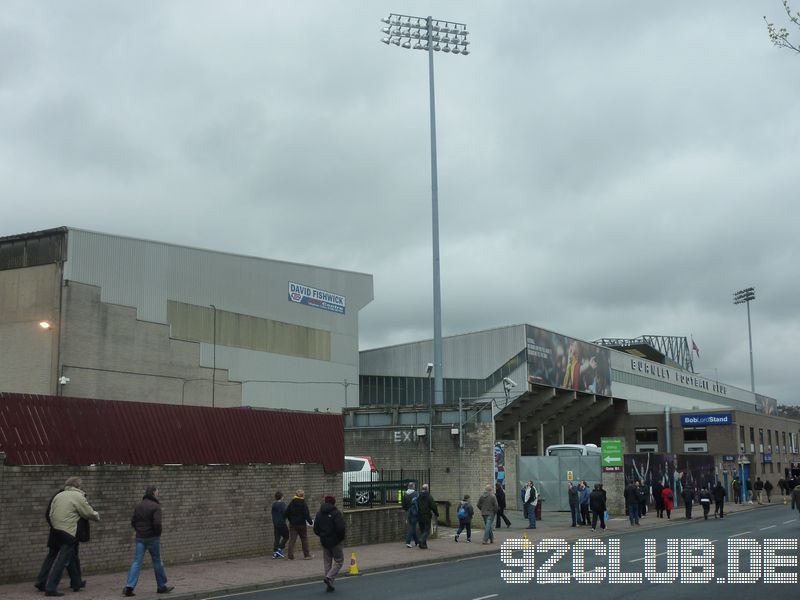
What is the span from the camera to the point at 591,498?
29047 millimetres

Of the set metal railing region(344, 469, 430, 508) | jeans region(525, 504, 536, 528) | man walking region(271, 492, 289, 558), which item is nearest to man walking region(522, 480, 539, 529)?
jeans region(525, 504, 536, 528)

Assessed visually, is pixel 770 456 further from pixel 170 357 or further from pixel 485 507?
pixel 485 507

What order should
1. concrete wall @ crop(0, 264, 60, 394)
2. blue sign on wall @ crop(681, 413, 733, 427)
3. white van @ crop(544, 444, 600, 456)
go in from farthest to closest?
blue sign on wall @ crop(681, 413, 733, 427), white van @ crop(544, 444, 600, 456), concrete wall @ crop(0, 264, 60, 394)

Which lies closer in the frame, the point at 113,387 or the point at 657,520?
the point at 657,520

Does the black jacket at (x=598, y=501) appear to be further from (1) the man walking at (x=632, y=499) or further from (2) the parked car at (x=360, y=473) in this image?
(2) the parked car at (x=360, y=473)

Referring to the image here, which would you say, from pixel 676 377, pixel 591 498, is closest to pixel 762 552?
pixel 591 498

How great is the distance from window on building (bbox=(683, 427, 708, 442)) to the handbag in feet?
187

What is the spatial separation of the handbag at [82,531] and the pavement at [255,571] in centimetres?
85

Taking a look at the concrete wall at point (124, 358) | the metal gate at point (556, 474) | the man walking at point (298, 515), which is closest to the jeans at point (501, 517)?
the metal gate at point (556, 474)

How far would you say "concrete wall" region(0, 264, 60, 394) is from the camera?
4134 cm

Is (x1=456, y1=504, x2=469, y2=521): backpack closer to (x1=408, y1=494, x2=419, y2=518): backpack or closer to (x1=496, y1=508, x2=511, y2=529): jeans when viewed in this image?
(x1=408, y1=494, x2=419, y2=518): backpack

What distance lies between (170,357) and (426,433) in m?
18.9

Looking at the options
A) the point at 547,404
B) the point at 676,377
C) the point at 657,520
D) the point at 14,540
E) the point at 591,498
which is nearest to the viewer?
the point at 14,540

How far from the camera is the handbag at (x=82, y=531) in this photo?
45.8ft
